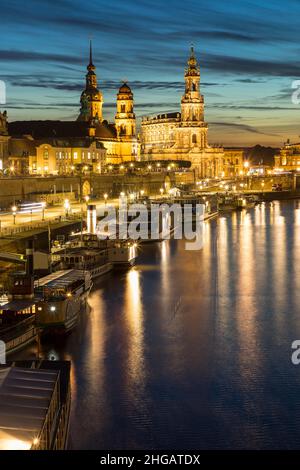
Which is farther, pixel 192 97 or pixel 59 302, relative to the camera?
pixel 192 97

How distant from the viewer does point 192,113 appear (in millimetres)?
67625

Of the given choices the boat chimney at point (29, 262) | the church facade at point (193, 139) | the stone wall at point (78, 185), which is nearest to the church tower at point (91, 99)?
the church facade at point (193, 139)

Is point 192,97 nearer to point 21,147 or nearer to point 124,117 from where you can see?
point 124,117

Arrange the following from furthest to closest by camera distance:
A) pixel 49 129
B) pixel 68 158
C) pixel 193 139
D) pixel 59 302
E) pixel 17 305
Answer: pixel 193 139 → pixel 49 129 → pixel 68 158 → pixel 59 302 → pixel 17 305

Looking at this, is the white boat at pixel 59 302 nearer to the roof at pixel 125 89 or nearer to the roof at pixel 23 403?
the roof at pixel 23 403

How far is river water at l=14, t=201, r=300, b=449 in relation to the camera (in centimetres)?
1041

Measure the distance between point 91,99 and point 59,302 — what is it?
51.4 m

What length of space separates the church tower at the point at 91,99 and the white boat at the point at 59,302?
158ft

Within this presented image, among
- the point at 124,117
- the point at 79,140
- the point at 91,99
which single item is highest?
the point at 91,99

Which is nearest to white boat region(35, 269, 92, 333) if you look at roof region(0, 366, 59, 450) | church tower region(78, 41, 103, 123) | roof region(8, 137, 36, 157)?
roof region(0, 366, 59, 450)

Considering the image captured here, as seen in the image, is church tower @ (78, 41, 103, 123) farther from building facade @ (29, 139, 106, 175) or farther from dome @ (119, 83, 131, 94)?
building facade @ (29, 139, 106, 175)

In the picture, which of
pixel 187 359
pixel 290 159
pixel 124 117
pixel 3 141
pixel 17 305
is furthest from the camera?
pixel 290 159

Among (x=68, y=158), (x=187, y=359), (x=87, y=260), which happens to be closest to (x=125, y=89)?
(x=68, y=158)
